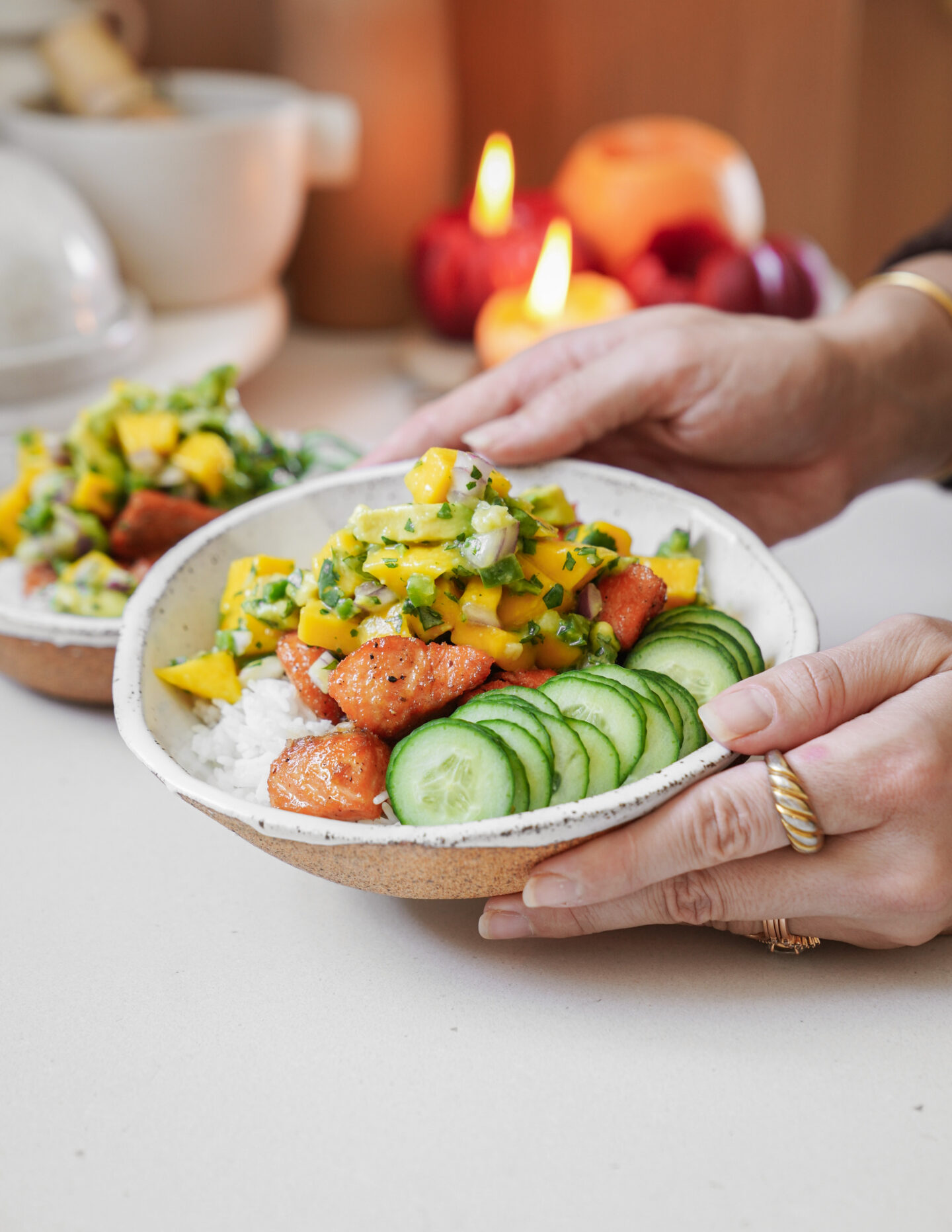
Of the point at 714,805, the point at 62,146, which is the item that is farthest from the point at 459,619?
the point at 62,146

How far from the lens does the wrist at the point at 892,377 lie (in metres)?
1.57

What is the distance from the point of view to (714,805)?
0.88 meters

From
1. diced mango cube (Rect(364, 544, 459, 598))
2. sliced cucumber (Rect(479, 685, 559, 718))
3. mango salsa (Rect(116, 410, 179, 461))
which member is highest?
diced mango cube (Rect(364, 544, 459, 598))

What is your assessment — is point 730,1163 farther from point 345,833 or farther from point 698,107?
point 698,107

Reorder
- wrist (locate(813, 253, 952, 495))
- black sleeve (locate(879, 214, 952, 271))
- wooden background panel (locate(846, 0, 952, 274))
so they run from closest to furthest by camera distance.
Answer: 1. wrist (locate(813, 253, 952, 495))
2. black sleeve (locate(879, 214, 952, 271))
3. wooden background panel (locate(846, 0, 952, 274))

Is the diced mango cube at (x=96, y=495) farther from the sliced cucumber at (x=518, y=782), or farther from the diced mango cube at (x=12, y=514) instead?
the sliced cucumber at (x=518, y=782)

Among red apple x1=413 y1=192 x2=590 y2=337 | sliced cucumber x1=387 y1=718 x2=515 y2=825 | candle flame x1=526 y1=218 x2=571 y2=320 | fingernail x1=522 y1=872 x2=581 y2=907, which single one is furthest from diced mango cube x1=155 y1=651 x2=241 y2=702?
red apple x1=413 y1=192 x2=590 y2=337

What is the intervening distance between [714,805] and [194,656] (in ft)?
1.80

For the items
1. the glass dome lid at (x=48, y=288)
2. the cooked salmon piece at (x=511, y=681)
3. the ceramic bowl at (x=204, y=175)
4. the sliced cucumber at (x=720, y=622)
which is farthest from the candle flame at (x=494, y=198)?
the cooked salmon piece at (x=511, y=681)

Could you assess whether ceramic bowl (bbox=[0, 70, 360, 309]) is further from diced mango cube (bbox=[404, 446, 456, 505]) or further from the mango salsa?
diced mango cube (bbox=[404, 446, 456, 505])

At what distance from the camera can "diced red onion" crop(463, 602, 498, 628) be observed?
3.27ft

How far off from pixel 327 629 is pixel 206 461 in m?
0.46

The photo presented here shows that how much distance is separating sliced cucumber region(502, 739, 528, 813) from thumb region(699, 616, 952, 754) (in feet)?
0.49

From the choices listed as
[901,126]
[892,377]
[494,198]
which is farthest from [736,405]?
[901,126]
